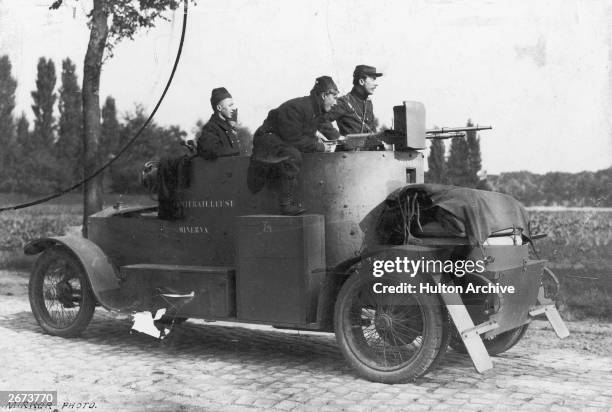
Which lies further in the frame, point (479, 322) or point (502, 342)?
point (502, 342)

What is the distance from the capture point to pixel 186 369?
641 centimetres

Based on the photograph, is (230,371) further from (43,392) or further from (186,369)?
(43,392)

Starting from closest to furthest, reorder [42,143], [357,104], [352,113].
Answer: [352,113] < [357,104] < [42,143]

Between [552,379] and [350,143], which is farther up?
[350,143]

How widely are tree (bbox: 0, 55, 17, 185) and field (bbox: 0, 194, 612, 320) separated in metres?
24.3

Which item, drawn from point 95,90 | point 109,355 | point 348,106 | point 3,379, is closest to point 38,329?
point 109,355

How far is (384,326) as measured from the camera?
6.09 metres

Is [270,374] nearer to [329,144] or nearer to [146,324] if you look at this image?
[146,324]

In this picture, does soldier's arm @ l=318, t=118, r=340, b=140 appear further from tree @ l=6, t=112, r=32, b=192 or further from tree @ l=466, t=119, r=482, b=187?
tree @ l=6, t=112, r=32, b=192

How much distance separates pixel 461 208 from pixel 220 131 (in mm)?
2619

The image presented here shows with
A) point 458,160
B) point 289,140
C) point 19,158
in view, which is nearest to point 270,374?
point 289,140

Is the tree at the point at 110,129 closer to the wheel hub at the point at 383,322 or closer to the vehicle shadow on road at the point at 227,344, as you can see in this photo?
the vehicle shadow on road at the point at 227,344

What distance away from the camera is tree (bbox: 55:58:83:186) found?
49.6m

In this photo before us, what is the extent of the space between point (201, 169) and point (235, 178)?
0.41m
